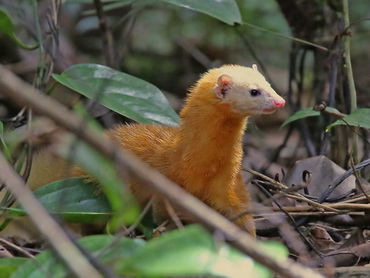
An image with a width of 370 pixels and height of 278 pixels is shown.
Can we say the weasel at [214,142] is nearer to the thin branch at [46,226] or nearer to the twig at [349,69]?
the twig at [349,69]

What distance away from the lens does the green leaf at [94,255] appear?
5.34 feet

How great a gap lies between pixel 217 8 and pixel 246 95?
50 cm

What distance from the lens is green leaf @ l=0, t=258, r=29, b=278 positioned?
2.00 meters

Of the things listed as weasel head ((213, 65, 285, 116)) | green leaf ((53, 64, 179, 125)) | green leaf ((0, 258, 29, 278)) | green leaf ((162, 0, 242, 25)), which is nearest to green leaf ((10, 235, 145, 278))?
green leaf ((0, 258, 29, 278))

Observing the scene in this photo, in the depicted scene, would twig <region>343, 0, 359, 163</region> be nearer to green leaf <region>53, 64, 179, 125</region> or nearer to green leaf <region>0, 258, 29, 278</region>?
green leaf <region>53, 64, 179, 125</region>

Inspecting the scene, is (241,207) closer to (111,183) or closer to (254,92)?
(254,92)

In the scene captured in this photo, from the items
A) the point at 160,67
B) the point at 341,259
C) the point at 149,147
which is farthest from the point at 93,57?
the point at 341,259

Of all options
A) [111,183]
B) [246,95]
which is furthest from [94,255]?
[246,95]

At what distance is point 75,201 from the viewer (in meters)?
2.73

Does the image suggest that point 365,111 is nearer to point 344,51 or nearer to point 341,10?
point 344,51

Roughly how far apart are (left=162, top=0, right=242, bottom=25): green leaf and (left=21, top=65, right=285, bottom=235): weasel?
0.28m

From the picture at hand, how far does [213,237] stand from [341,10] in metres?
→ 2.87

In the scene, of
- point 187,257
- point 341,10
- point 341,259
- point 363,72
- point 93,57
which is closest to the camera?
point 187,257

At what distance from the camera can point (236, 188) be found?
3004 millimetres
